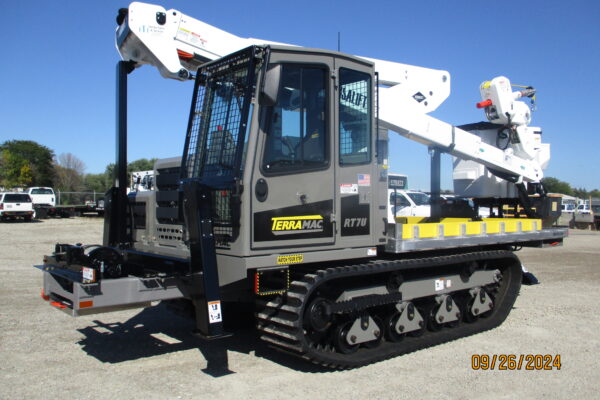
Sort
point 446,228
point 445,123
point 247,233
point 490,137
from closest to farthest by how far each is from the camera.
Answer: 1. point 247,233
2. point 446,228
3. point 445,123
4. point 490,137

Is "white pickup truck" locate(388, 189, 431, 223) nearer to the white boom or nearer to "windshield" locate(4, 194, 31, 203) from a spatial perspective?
the white boom

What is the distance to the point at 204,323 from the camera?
472 cm

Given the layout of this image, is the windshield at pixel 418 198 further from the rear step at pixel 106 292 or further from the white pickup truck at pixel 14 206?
the white pickup truck at pixel 14 206

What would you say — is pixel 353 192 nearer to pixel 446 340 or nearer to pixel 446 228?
pixel 446 228

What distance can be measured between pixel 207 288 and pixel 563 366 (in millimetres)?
3953

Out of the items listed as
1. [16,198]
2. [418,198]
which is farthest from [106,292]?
[16,198]

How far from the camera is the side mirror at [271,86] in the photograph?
15.0ft

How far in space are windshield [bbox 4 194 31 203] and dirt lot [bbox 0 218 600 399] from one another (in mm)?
22955

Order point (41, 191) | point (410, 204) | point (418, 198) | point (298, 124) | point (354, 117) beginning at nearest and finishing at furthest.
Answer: point (298, 124)
point (354, 117)
point (410, 204)
point (418, 198)
point (41, 191)

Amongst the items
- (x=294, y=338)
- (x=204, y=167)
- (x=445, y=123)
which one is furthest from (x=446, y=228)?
(x=204, y=167)

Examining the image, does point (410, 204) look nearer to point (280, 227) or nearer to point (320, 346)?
point (320, 346)

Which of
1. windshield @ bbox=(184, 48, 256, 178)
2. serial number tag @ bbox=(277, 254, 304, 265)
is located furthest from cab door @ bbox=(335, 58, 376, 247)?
windshield @ bbox=(184, 48, 256, 178)

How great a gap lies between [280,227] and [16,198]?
28.6 m

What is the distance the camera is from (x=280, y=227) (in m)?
4.86
